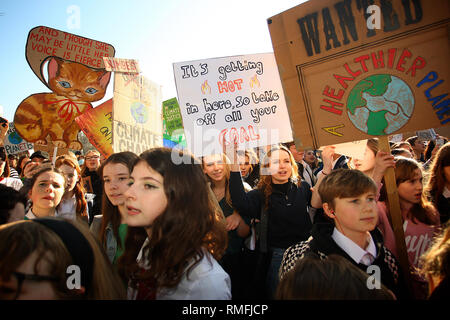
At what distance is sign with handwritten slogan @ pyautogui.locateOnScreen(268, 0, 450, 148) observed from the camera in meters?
1.88

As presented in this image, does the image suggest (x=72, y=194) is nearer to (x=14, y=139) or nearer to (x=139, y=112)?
(x=139, y=112)

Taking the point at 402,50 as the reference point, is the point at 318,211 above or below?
below

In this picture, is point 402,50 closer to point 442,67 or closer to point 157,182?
point 442,67

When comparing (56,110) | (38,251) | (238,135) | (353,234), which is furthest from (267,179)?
(56,110)

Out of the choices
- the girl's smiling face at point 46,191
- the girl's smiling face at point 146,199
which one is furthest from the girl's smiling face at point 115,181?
the girl's smiling face at point 146,199

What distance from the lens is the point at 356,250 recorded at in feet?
5.42

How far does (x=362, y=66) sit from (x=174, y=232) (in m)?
1.83

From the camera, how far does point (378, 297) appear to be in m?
1.02

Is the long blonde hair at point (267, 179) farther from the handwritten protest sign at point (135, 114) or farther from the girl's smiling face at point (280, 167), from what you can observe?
the handwritten protest sign at point (135, 114)

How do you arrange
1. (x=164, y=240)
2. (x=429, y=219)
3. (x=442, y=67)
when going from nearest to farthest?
(x=164, y=240) → (x=442, y=67) → (x=429, y=219)

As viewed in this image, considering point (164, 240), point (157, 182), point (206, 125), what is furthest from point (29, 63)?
point (164, 240)

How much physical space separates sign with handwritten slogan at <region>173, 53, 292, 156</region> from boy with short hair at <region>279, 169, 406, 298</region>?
969mm

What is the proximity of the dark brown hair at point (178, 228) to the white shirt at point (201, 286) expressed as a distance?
34 millimetres
